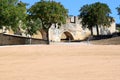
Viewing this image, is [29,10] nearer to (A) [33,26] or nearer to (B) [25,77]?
(A) [33,26]

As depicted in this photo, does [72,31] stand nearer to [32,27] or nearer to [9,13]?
[32,27]

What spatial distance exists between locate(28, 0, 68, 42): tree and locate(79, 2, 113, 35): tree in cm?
1729

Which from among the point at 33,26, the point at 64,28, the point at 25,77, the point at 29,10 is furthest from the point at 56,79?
the point at 64,28

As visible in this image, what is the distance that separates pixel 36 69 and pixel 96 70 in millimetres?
2005

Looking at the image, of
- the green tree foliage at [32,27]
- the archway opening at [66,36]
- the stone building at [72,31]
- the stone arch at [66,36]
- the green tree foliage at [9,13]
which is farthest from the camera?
the stone arch at [66,36]

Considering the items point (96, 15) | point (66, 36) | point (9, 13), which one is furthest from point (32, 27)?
point (66, 36)

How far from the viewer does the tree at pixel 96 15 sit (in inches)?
2468

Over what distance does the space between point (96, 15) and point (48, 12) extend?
19.3 m

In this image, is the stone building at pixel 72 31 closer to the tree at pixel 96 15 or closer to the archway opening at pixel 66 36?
the archway opening at pixel 66 36

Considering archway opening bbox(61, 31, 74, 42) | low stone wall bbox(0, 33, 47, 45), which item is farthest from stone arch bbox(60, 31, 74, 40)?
low stone wall bbox(0, 33, 47, 45)

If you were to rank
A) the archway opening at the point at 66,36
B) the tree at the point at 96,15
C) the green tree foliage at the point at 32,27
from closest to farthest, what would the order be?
1. the green tree foliage at the point at 32,27
2. the tree at the point at 96,15
3. the archway opening at the point at 66,36

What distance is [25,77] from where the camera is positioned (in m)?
11.2

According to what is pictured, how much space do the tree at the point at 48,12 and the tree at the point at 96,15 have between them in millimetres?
17289

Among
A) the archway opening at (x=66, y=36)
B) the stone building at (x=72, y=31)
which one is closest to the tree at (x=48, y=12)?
the stone building at (x=72, y=31)
